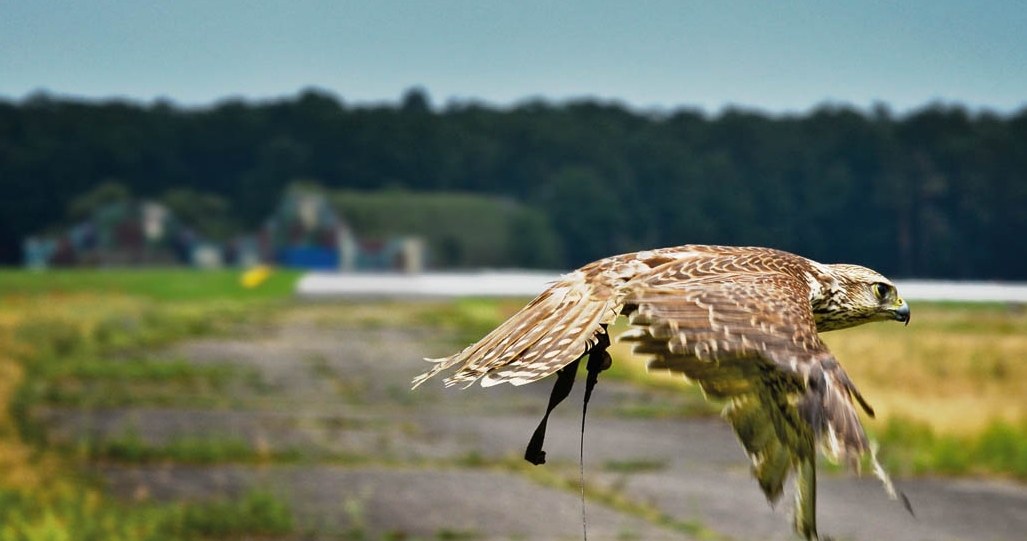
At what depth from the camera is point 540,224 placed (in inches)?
3120

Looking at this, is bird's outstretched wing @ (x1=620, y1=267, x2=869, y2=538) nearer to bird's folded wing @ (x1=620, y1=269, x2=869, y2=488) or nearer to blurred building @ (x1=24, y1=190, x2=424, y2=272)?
bird's folded wing @ (x1=620, y1=269, x2=869, y2=488)

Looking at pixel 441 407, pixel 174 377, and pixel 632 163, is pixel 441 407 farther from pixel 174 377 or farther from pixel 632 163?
pixel 632 163

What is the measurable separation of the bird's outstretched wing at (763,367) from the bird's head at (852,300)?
1.72 ft

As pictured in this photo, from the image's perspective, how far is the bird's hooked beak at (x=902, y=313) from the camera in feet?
10.4

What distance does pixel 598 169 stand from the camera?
3460 inches

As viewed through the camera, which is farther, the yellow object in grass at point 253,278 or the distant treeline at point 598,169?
the distant treeline at point 598,169

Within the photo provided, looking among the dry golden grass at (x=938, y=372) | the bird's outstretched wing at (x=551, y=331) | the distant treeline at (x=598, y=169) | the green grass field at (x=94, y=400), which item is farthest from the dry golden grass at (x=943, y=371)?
the distant treeline at (x=598, y=169)

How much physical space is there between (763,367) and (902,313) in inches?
42.3

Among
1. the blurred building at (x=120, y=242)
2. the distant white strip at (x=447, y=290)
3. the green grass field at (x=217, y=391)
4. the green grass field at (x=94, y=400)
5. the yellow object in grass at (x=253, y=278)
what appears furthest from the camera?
the blurred building at (x=120, y=242)

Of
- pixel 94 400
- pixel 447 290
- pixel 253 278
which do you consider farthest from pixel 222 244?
pixel 94 400

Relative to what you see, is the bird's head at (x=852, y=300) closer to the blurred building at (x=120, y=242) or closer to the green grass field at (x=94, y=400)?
the green grass field at (x=94, y=400)

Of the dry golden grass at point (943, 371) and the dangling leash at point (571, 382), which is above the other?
the dangling leash at point (571, 382)

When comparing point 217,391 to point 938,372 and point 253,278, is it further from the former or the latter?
point 253,278

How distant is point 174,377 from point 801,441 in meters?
15.8
